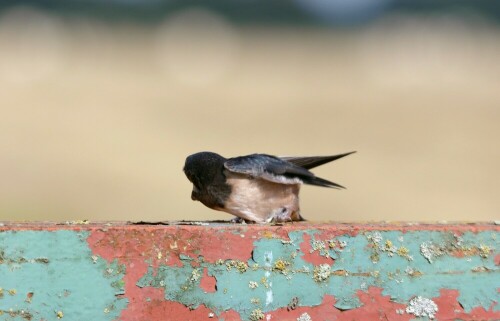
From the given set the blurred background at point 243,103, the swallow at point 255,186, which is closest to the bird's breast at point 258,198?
the swallow at point 255,186

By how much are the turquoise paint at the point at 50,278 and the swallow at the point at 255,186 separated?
253 cm

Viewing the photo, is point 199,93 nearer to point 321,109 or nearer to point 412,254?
point 321,109

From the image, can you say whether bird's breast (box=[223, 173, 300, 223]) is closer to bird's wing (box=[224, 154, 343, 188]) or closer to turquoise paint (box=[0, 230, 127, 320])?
bird's wing (box=[224, 154, 343, 188])

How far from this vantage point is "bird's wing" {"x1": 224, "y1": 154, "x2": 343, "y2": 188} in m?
4.79

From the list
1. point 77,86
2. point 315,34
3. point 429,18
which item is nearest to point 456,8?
point 429,18

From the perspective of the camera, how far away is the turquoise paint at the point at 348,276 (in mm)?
2178

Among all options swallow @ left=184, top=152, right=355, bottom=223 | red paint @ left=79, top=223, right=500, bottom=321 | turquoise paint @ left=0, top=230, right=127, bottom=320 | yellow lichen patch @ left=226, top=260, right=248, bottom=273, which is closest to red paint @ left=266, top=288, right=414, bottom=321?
red paint @ left=79, top=223, right=500, bottom=321

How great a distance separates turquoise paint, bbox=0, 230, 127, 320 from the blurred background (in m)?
7.57

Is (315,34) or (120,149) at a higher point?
(315,34)

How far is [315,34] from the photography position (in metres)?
35.6

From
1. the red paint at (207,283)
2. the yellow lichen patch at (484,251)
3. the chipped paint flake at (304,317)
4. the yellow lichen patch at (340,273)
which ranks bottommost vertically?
the chipped paint flake at (304,317)

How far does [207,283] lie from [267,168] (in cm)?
265

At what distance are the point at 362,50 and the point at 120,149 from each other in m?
16.2

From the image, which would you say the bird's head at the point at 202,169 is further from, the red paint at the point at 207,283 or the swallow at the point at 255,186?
the red paint at the point at 207,283
